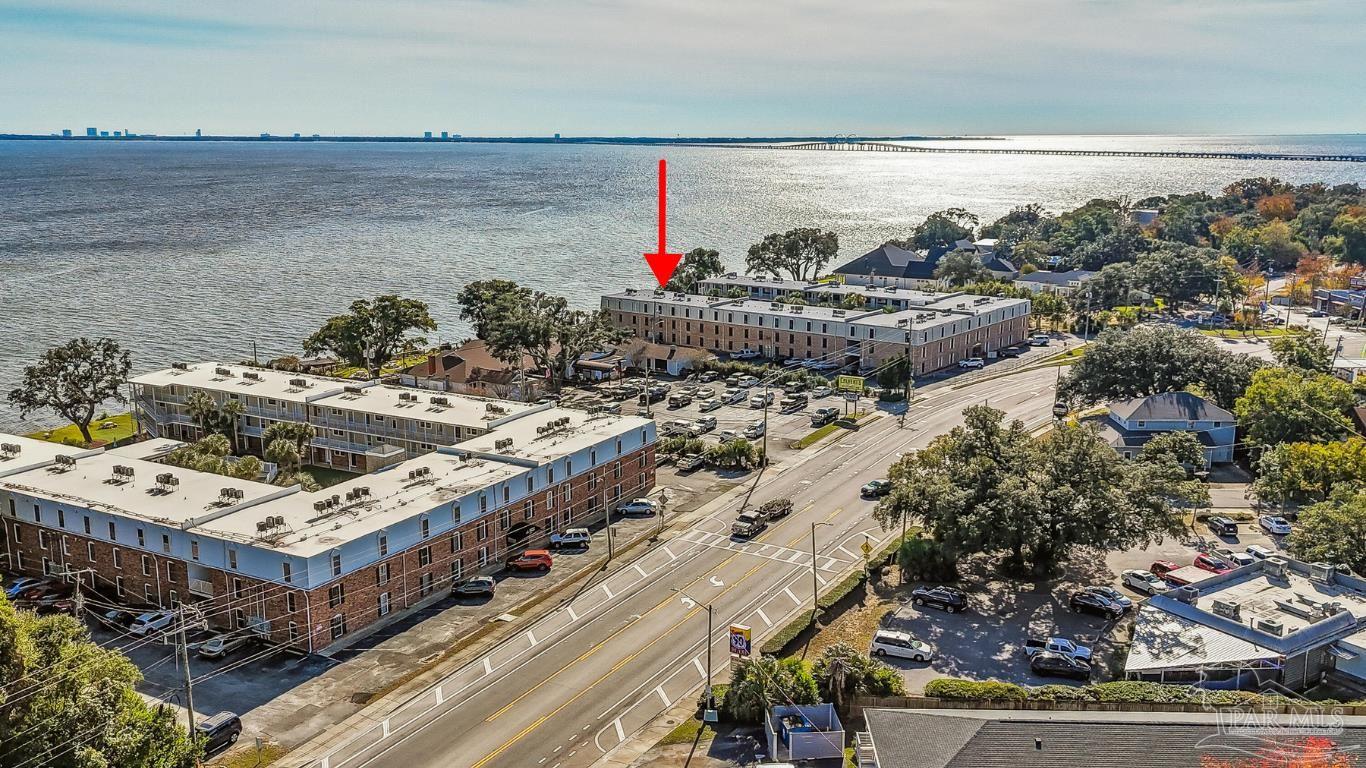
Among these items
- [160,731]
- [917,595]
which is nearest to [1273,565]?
[917,595]

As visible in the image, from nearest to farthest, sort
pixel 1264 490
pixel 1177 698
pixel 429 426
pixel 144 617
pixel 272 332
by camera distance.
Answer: pixel 1177 698, pixel 144 617, pixel 1264 490, pixel 429 426, pixel 272 332

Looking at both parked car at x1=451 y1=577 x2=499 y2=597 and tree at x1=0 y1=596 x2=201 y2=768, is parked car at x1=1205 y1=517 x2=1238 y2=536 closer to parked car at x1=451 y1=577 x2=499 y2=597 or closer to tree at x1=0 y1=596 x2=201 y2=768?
parked car at x1=451 y1=577 x2=499 y2=597

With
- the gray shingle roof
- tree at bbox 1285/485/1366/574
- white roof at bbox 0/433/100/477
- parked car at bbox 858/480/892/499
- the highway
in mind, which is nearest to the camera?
the highway

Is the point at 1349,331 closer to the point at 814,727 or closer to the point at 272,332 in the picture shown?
the point at 814,727

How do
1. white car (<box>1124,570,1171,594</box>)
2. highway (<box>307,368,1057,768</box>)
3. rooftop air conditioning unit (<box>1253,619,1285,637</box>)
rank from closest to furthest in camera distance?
highway (<box>307,368,1057,768</box>), rooftop air conditioning unit (<box>1253,619,1285,637</box>), white car (<box>1124,570,1171,594</box>)

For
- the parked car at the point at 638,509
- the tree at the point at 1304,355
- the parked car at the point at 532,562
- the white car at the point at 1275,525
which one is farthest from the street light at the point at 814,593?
the tree at the point at 1304,355

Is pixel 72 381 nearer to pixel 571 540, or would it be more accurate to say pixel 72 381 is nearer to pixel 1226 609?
pixel 571 540

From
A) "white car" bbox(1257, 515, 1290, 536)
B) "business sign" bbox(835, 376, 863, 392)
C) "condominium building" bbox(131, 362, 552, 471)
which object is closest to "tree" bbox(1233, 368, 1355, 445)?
"white car" bbox(1257, 515, 1290, 536)
